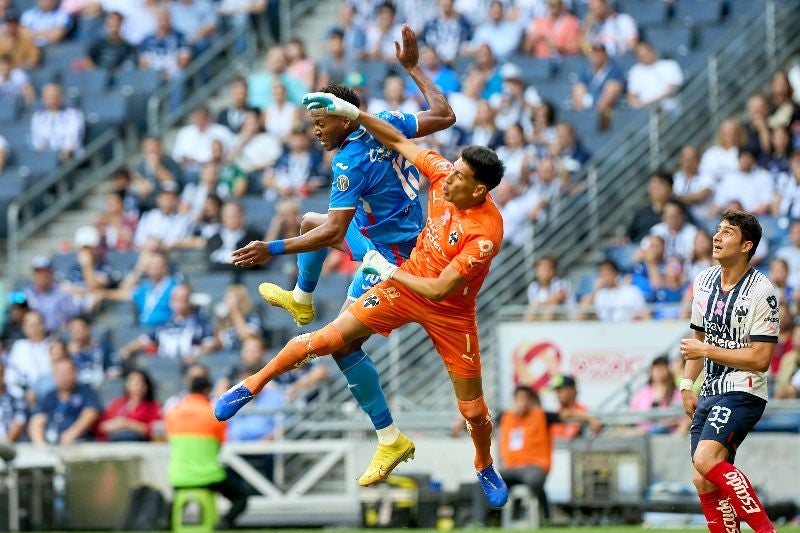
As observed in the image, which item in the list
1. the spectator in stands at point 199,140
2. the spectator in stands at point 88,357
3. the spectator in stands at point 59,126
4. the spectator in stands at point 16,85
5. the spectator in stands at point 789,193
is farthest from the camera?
the spectator in stands at point 16,85

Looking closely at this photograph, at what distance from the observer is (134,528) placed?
16266 millimetres

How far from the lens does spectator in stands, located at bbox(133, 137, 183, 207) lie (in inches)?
827

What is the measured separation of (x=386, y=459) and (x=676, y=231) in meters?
6.80

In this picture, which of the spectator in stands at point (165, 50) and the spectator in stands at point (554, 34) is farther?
the spectator in stands at point (165, 50)

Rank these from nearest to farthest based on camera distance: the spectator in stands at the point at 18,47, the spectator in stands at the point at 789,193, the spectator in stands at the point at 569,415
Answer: the spectator in stands at the point at 569,415
the spectator in stands at the point at 789,193
the spectator in stands at the point at 18,47

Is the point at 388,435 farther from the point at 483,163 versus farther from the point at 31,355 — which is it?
the point at 31,355

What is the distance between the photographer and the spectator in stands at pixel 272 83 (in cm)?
2111

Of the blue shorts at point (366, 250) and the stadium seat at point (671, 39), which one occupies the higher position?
the stadium seat at point (671, 39)

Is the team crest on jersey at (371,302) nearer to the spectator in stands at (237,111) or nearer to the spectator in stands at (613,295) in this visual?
the spectator in stands at (613,295)

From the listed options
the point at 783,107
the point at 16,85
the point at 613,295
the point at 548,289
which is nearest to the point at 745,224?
the point at 613,295

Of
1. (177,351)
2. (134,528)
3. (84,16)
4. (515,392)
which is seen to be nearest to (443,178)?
(515,392)

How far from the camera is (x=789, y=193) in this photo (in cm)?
1750

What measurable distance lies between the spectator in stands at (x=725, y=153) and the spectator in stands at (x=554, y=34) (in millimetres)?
2826

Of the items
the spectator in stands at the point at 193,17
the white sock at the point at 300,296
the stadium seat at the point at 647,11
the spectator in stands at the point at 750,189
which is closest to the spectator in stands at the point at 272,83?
the spectator in stands at the point at 193,17
